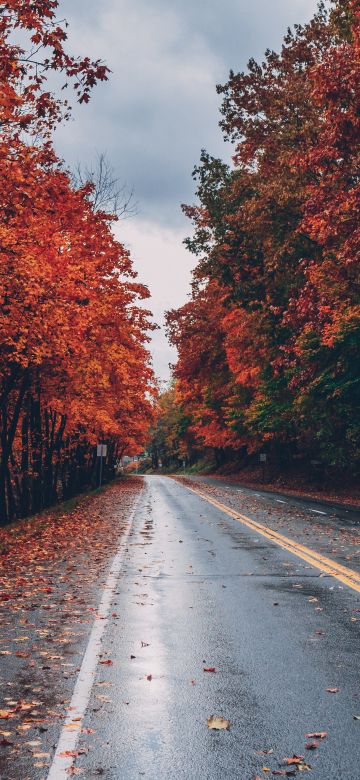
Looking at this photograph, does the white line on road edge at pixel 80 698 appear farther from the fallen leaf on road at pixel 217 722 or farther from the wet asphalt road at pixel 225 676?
the fallen leaf on road at pixel 217 722

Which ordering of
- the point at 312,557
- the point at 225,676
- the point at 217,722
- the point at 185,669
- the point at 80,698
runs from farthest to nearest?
the point at 312,557, the point at 185,669, the point at 225,676, the point at 80,698, the point at 217,722

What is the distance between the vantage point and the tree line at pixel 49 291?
10.8m

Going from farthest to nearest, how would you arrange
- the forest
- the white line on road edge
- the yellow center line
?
the forest < the yellow center line < the white line on road edge

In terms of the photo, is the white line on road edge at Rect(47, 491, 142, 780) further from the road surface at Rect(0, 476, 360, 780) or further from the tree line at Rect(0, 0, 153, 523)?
the tree line at Rect(0, 0, 153, 523)

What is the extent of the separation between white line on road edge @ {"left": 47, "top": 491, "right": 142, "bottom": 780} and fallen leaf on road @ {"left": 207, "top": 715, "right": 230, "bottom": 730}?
867mm

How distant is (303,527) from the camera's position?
60.7 feet

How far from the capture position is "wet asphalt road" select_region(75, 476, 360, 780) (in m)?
4.61

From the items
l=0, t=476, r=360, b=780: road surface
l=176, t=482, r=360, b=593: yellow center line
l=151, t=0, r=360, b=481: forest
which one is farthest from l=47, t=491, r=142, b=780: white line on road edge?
l=151, t=0, r=360, b=481: forest

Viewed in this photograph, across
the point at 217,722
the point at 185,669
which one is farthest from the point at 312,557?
the point at 217,722

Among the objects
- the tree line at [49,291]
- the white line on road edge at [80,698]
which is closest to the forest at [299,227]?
the tree line at [49,291]

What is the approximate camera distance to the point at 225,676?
246 inches

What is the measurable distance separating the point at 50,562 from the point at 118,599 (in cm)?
373

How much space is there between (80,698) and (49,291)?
1271cm

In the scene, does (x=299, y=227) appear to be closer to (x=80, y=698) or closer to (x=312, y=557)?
(x=312, y=557)
